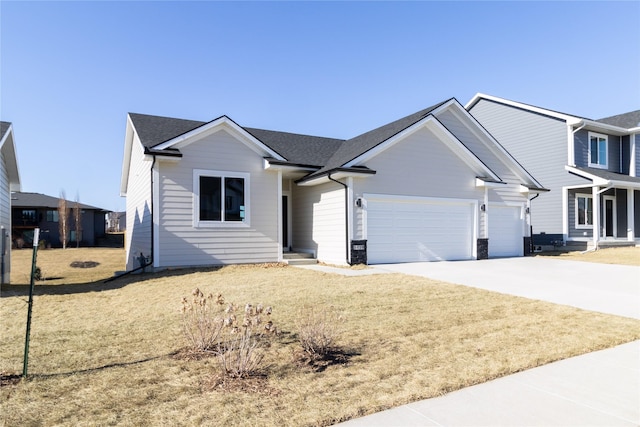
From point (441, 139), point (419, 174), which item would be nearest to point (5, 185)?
point (419, 174)

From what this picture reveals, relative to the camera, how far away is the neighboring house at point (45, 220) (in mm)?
36078

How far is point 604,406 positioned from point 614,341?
247 centimetres

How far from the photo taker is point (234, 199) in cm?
1372

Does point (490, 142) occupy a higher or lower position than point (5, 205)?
higher

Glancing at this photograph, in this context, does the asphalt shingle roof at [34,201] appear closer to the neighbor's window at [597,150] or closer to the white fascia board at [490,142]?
the white fascia board at [490,142]

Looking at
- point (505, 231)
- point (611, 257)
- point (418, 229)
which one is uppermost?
point (418, 229)

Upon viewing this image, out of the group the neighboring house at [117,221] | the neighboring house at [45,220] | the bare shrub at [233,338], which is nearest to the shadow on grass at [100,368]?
the bare shrub at [233,338]

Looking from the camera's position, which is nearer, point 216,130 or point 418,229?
point 216,130

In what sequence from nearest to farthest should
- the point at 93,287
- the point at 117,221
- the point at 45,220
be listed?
the point at 93,287, the point at 45,220, the point at 117,221

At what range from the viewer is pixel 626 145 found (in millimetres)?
23438

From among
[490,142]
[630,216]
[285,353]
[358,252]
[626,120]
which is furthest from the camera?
[626,120]

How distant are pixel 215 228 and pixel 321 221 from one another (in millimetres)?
4009

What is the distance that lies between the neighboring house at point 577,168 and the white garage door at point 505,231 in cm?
514

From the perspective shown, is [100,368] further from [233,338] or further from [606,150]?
[606,150]
